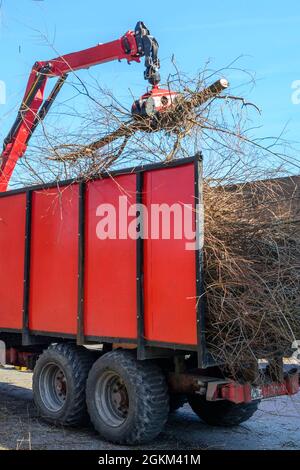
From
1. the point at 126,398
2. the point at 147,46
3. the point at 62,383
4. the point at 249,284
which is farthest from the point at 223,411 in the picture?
the point at 147,46

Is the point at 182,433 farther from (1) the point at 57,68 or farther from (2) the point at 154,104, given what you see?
(1) the point at 57,68

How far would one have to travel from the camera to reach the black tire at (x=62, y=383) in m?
6.44

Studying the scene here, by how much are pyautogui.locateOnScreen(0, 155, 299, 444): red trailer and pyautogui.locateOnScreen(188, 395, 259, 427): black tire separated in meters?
0.01

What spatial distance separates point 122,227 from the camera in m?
6.09

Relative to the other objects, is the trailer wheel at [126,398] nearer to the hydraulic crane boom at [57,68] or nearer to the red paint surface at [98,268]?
the red paint surface at [98,268]

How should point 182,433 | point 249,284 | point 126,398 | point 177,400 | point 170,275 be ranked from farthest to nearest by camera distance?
point 177,400, point 182,433, point 126,398, point 170,275, point 249,284

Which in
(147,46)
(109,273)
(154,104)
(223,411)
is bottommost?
(223,411)

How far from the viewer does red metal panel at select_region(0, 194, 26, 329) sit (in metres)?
7.35

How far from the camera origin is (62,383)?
22.5 ft

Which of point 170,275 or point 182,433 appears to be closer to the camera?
point 170,275

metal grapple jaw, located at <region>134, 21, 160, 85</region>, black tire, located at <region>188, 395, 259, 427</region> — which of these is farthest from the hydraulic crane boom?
black tire, located at <region>188, 395, 259, 427</region>

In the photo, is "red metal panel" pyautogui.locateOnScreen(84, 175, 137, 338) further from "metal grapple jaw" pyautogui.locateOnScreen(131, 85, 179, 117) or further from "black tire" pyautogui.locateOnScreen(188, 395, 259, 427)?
"black tire" pyautogui.locateOnScreen(188, 395, 259, 427)

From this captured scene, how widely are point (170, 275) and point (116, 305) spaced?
0.83 meters
